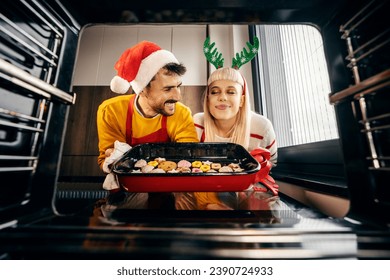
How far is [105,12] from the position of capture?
426 millimetres

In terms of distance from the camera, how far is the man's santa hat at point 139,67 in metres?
1.28

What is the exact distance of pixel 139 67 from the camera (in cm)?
133

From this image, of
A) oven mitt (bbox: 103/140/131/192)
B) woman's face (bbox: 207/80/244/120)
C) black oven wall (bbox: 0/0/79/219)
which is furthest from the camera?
woman's face (bbox: 207/80/244/120)

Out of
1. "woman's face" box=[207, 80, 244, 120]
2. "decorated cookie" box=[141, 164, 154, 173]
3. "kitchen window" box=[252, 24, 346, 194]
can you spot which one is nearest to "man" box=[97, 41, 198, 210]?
"woman's face" box=[207, 80, 244, 120]

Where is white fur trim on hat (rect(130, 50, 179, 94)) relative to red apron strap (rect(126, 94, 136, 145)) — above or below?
above

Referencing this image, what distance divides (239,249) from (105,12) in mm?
582

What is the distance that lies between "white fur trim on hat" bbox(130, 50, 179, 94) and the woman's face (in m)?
0.47

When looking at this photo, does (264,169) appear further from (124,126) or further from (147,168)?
(124,126)

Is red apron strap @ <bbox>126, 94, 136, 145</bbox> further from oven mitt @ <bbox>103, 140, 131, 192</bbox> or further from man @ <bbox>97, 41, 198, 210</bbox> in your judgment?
oven mitt @ <bbox>103, 140, 131, 192</bbox>

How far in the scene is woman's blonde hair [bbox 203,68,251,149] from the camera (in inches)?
43.8

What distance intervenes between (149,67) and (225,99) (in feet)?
2.08

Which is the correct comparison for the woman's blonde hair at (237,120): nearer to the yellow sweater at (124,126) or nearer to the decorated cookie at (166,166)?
the yellow sweater at (124,126)

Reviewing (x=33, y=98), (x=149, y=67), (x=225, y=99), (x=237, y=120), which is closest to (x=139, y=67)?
(x=149, y=67)

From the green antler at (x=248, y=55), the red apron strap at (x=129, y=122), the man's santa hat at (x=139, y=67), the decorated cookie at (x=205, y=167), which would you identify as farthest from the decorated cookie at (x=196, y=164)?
the green antler at (x=248, y=55)
